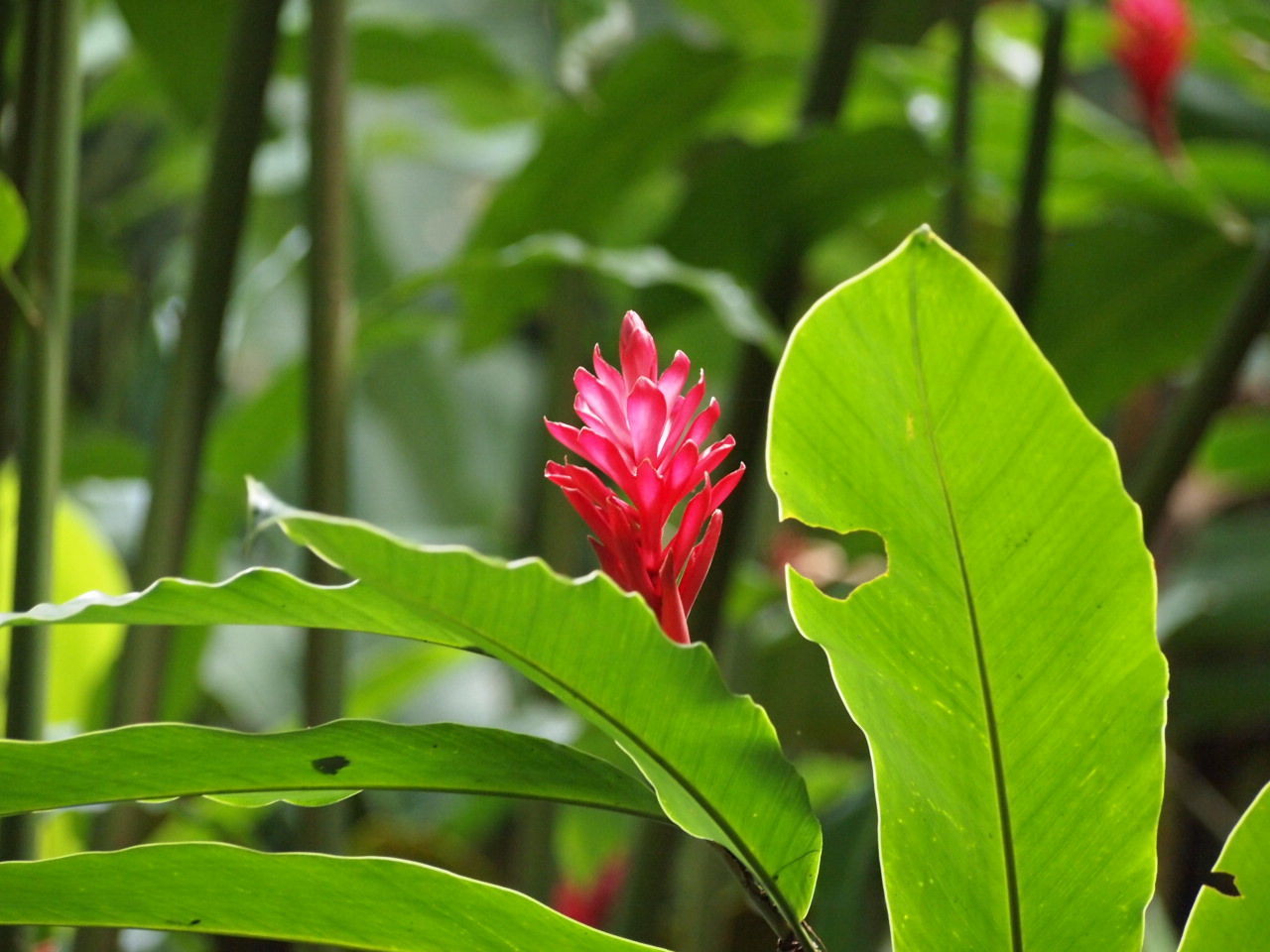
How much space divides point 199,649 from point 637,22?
806 mm

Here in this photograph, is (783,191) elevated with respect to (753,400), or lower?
elevated

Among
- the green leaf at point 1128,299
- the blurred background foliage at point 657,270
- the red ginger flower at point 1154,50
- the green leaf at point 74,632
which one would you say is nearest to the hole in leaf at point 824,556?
the blurred background foliage at point 657,270

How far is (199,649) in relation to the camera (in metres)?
0.70

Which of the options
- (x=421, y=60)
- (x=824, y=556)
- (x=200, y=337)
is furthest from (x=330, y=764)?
(x=824, y=556)

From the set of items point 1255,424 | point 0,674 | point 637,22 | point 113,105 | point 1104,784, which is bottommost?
point 1104,784

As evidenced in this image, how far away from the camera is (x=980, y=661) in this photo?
222 mm

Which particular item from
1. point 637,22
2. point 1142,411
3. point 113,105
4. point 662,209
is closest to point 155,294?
point 113,105

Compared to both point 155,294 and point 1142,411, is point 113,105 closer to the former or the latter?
point 155,294

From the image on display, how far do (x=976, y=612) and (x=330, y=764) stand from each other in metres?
0.13

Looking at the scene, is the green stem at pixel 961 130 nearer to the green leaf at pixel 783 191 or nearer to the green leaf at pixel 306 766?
the green leaf at pixel 783 191

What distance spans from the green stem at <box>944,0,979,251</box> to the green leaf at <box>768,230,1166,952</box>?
16.7 inches

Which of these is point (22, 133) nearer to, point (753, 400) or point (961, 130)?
point (753, 400)

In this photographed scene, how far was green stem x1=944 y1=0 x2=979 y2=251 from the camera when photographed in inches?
24.3

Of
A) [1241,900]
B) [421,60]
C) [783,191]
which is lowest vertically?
[1241,900]
